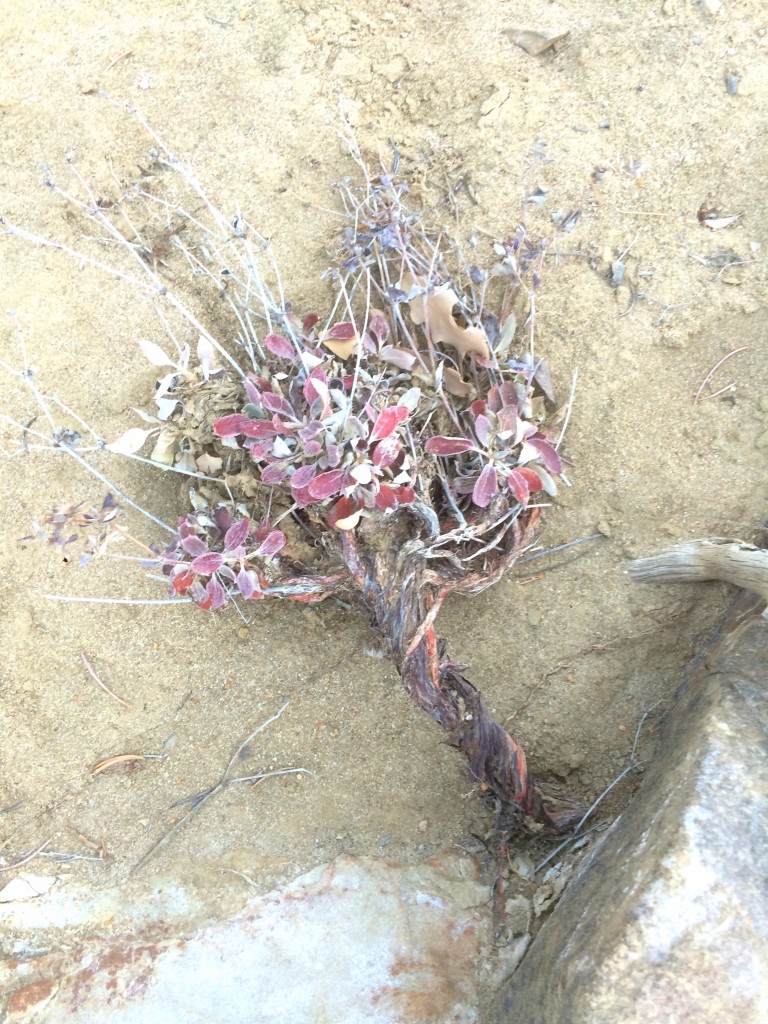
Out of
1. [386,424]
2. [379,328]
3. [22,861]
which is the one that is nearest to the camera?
A: [386,424]

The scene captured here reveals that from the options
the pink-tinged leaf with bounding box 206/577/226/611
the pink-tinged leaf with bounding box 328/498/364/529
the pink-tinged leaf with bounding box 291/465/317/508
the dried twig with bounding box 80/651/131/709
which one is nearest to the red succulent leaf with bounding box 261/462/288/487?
the pink-tinged leaf with bounding box 291/465/317/508

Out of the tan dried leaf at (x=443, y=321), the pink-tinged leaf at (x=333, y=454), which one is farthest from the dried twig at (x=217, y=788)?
the tan dried leaf at (x=443, y=321)

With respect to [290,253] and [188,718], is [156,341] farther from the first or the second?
[188,718]

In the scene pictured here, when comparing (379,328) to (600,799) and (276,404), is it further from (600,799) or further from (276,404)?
(600,799)

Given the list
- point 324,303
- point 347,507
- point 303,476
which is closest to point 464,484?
point 347,507

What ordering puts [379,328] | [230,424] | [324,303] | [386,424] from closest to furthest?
[386,424] → [230,424] → [379,328] → [324,303]

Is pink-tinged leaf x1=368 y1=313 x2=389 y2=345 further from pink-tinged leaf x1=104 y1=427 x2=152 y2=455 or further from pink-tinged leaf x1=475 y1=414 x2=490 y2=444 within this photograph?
pink-tinged leaf x1=104 y1=427 x2=152 y2=455

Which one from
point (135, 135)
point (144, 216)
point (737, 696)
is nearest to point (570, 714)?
point (737, 696)
